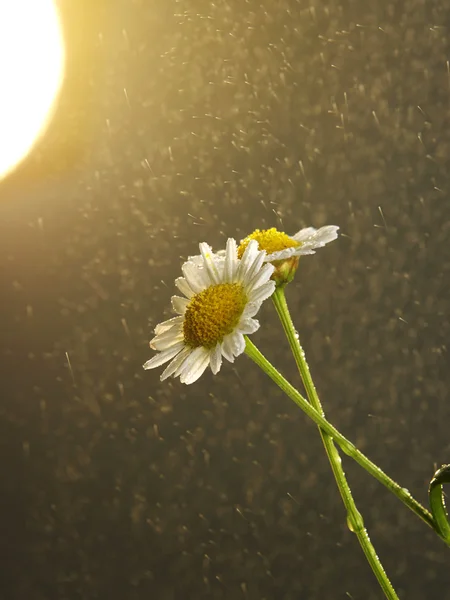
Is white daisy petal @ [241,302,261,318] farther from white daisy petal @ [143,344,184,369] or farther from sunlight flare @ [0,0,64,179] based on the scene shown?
sunlight flare @ [0,0,64,179]

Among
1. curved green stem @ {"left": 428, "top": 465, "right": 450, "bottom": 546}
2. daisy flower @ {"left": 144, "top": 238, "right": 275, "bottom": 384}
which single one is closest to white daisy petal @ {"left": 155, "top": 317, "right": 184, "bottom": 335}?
daisy flower @ {"left": 144, "top": 238, "right": 275, "bottom": 384}

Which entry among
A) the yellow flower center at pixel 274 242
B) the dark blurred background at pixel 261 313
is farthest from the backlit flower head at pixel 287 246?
the dark blurred background at pixel 261 313

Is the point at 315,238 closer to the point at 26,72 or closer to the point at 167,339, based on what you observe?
the point at 167,339

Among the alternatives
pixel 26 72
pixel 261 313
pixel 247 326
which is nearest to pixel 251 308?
pixel 247 326

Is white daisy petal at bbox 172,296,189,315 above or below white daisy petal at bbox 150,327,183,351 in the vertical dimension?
above

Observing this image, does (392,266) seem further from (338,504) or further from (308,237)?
(308,237)

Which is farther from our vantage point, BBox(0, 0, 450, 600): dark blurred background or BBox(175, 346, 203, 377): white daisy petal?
BBox(0, 0, 450, 600): dark blurred background
